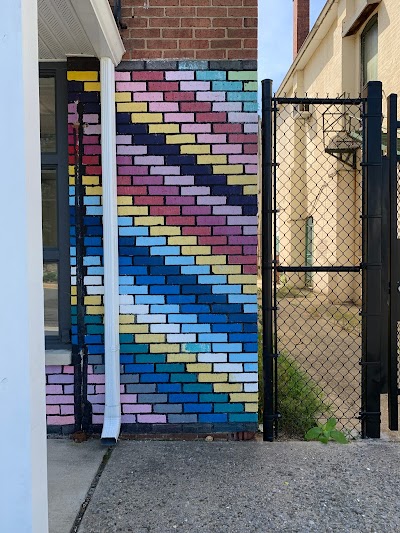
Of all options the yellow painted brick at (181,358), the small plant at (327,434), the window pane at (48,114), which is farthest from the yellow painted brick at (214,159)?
the small plant at (327,434)

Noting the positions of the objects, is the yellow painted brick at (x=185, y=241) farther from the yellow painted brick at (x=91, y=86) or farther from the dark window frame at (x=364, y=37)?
the dark window frame at (x=364, y=37)

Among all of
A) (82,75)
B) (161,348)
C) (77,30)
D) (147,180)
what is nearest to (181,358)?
(161,348)

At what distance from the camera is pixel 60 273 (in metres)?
3.16

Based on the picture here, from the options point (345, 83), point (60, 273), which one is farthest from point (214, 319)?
point (345, 83)

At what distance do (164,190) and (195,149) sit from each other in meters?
0.36

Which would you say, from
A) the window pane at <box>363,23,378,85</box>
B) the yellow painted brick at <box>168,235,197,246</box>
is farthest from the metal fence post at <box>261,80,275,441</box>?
the window pane at <box>363,23,378,85</box>

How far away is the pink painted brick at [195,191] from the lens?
10.1 feet

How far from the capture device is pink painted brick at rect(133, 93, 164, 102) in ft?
10.1

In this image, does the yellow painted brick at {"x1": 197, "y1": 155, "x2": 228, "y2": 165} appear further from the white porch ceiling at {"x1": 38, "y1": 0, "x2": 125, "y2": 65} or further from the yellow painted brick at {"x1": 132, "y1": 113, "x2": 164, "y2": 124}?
the white porch ceiling at {"x1": 38, "y1": 0, "x2": 125, "y2": 65}

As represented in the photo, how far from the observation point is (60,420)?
312cm

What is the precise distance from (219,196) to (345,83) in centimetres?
854

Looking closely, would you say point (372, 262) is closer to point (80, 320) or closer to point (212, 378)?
point (212, 378)

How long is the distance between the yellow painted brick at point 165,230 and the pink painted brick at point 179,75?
104 centimetres

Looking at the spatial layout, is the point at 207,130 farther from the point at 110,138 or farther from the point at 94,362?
the point at 94,362
